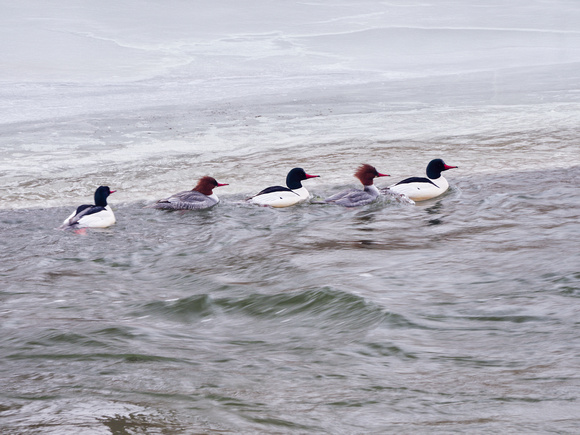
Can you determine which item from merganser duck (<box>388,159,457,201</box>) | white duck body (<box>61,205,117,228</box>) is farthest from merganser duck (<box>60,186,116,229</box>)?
merganser duck (<box>388,159,457,201</box>)

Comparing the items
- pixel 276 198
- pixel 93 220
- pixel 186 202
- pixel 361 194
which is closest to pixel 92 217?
pixel 93 220

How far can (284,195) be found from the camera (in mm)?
8758

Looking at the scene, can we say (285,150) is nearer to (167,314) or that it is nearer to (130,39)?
Answer: (167,314)

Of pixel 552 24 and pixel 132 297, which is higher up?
pixel 552 24

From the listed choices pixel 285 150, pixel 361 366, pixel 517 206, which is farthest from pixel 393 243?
pixel 285 150

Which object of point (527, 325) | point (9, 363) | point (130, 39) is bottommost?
point (9, 363)

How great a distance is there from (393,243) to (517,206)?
175 centimetres

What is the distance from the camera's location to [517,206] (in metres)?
8.16

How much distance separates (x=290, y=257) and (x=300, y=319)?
5.30 feet

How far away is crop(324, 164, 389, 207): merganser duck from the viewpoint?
8.83 metres

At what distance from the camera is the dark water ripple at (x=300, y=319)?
3.67 metres

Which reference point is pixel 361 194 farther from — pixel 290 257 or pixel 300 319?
pixel 300 319

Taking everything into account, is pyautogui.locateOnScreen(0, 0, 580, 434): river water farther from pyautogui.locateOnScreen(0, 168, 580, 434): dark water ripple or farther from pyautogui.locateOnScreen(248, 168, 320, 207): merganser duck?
pyautogui.locateOnScreen(248, 168, 320, 207): merganser duck

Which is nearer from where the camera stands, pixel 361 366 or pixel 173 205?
pixel 361 366
